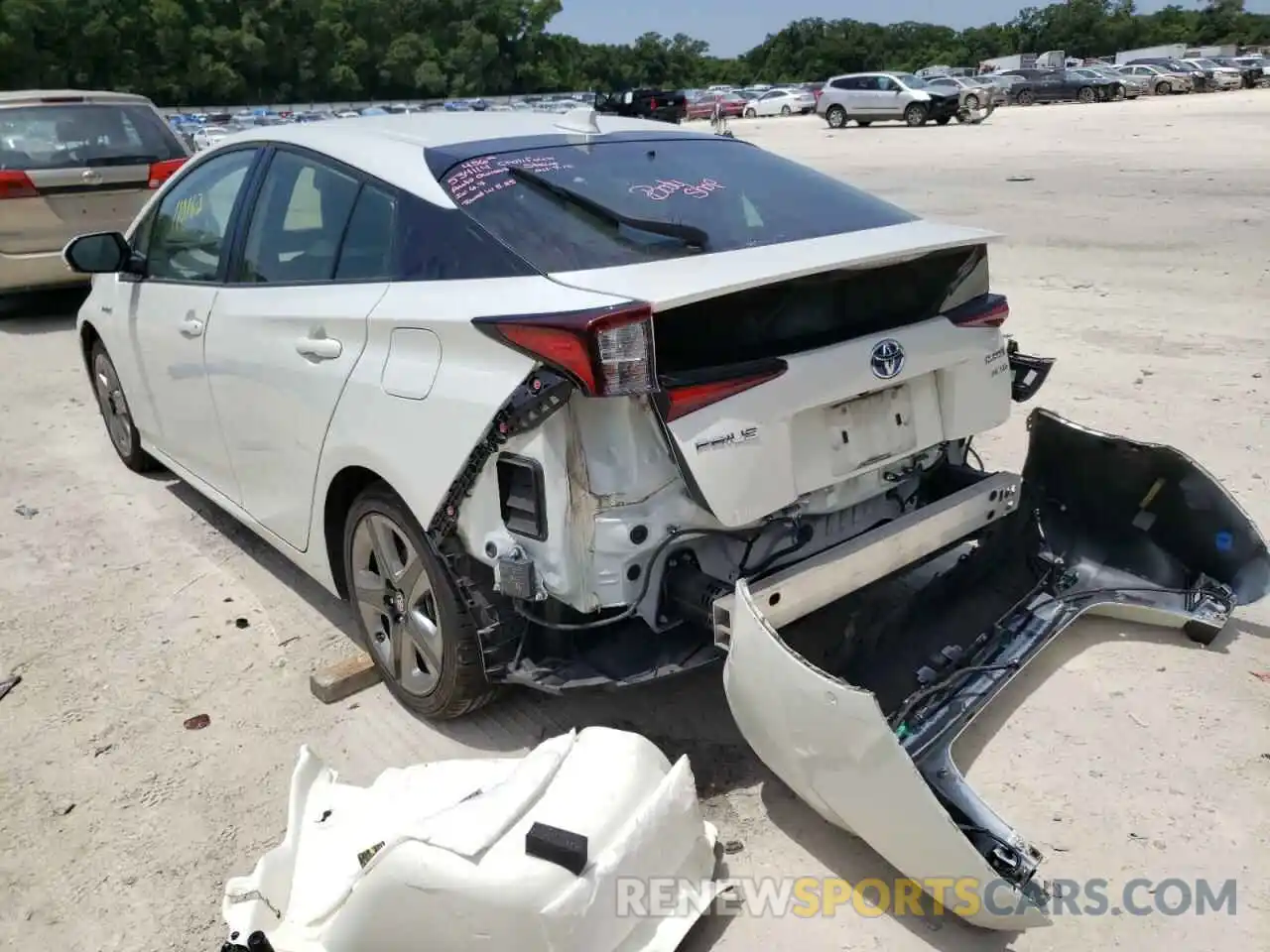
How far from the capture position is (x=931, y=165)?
2123 cm

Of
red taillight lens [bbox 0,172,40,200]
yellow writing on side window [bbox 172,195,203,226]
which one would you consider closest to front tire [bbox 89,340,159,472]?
yellow writing on side window [bbox 172,195,203,226]

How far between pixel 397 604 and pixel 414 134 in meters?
1.56

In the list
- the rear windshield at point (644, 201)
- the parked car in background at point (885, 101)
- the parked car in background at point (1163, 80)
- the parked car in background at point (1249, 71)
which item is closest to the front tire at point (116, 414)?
the rear windshield at point (644, 201)

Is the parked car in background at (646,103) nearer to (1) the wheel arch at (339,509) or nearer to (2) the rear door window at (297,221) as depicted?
(2) the rear door window at (297,221)

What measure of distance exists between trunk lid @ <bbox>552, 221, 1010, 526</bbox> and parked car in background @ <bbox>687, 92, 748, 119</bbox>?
47960 mm

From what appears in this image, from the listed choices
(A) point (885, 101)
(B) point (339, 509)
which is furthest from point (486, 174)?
(A) point (885, 101)

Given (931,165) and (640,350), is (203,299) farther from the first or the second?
(931,165)

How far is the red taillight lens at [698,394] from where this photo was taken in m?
2.57

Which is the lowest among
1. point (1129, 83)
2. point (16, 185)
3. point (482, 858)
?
point (482, 858)

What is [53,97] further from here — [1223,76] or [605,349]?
[1223,76]

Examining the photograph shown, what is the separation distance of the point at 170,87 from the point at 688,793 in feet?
262

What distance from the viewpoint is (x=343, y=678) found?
141 inches

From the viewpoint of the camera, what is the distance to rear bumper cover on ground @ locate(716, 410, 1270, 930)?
7.66 feet

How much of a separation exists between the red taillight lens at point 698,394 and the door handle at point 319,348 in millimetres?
1175
